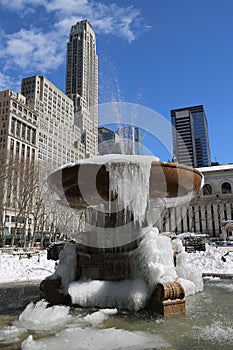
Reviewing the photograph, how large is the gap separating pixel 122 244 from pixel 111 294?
1.50 meters

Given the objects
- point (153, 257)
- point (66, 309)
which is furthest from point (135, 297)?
point (66, 309)

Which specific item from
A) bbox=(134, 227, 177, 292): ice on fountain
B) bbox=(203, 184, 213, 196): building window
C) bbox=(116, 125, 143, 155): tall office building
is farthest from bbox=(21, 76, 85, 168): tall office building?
bbox=(134, 227, 177, 292): ice on fountain

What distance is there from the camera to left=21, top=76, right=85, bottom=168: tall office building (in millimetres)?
80688

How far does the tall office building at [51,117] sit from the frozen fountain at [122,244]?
6949cm

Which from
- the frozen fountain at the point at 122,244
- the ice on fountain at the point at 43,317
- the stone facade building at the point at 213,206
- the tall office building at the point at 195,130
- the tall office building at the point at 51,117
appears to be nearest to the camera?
the ice on fountain at the point at 43,317

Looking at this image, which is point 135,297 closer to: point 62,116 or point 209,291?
point 209,291

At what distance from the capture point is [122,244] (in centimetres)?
730

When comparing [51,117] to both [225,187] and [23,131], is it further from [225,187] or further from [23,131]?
[225,187]

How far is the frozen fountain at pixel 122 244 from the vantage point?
19.2 ft

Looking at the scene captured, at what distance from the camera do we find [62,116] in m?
99.2

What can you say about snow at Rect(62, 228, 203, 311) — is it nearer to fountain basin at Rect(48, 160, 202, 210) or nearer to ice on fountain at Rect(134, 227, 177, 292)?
ice on fountain at Rect(134, 227, 177, 292)

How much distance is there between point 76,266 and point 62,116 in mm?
96352

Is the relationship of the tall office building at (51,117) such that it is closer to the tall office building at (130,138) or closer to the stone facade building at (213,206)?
the stone facade building at (213,206)

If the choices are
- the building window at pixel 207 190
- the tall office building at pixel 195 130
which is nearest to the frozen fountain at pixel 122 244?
the building window at pixel 207 190
